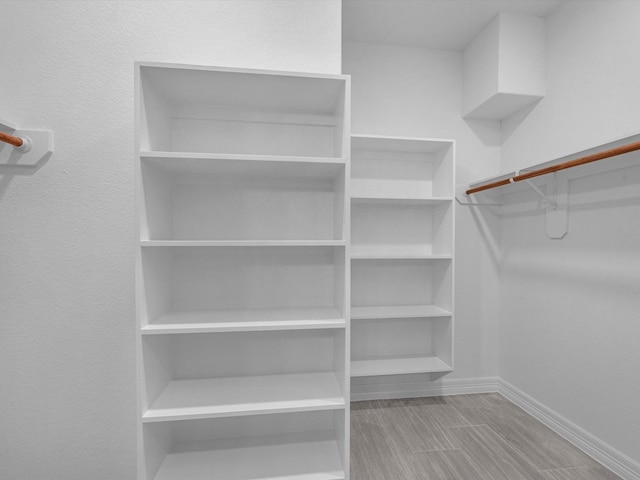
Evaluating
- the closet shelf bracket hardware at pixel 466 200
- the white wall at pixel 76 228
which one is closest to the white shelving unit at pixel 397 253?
the closet shelf bracket hardware at pixel 466 200

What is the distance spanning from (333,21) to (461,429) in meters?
2.35

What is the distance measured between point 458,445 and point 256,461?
3.80 feet

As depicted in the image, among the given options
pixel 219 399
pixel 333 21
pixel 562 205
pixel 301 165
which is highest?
pixel 333 21

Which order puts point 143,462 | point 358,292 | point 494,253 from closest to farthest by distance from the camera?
1. point 143,462
2. point 358,292
3. point 494,253

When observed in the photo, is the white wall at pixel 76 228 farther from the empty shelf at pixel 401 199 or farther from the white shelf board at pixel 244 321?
the empty shelf at pixel 401 199

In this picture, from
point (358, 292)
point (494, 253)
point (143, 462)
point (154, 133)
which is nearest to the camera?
point (143, 462)

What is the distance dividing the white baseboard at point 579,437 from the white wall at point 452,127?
11.3 inches

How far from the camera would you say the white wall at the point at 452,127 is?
94.0 inches

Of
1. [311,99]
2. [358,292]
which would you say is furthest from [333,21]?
[358,292]

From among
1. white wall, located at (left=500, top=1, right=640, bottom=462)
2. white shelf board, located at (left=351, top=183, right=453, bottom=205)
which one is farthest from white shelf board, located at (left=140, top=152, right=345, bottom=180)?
white wall, located at (left=500, top=1, right=640, bottom=462)

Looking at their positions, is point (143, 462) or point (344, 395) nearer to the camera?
point (143, 462)

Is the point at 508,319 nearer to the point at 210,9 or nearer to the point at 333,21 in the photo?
the point at 333,21

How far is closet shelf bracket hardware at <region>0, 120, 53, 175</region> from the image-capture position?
53.2 inches

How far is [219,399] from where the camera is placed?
132 cm
